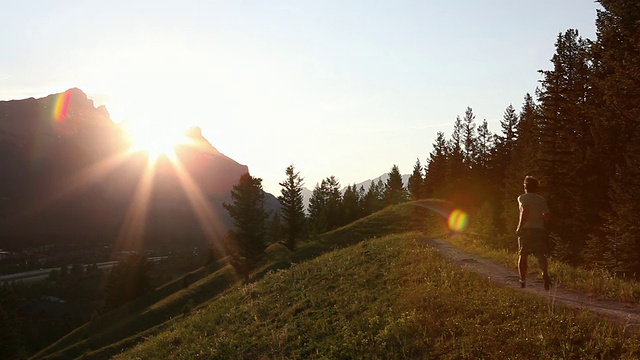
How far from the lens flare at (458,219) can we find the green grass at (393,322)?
28124 millimetres

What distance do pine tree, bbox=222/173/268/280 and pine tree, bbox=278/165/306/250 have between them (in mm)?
9089

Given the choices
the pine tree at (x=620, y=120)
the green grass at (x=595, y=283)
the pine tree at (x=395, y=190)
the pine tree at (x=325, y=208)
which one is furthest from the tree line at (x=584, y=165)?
the pine tree at (x=395, y=190)

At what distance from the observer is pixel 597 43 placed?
27375 mm

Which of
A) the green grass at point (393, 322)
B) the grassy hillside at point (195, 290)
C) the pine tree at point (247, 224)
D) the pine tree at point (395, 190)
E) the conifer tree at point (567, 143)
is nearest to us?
the green grass at point (393, 322)

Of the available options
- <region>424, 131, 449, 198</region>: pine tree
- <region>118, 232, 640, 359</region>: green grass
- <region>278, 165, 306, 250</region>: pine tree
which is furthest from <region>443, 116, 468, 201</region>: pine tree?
<region>118, 232, 640, 359</region>: green grass

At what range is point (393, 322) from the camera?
11180mm

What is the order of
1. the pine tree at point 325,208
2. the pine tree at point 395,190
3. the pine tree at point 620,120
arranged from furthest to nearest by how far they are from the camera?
the pine tree at point 395,190 < the pine tree at point 325,208 < the pine tree at point 620,120

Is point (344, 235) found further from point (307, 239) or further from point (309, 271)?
point (309, 271)

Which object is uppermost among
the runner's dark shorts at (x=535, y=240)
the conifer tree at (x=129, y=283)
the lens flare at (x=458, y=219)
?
the runner's dark shorts at (x=535, y=240)

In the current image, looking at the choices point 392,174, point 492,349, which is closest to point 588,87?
point 492,349

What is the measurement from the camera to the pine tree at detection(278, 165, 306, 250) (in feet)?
193

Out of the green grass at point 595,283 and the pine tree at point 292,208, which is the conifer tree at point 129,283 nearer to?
the pine tree at point 292,208

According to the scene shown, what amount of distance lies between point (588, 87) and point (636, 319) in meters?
31.7

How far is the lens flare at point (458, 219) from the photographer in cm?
4746
